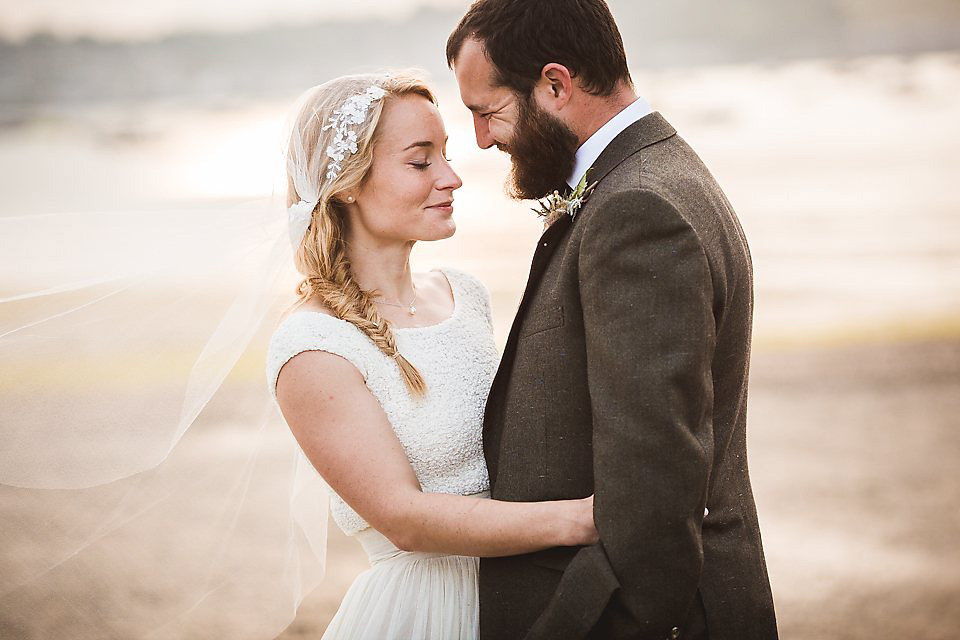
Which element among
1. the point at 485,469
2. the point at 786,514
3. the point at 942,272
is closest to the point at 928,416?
→ the point at 942,272

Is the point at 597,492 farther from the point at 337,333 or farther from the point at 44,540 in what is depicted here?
the point at 44,540

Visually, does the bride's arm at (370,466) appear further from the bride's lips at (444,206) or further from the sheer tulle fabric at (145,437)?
the bride's lips at (444,206)

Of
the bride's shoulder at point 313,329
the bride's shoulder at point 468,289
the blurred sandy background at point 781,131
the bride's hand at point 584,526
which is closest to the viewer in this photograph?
the bride's hand at point 584,526

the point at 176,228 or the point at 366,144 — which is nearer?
the point at 366,144

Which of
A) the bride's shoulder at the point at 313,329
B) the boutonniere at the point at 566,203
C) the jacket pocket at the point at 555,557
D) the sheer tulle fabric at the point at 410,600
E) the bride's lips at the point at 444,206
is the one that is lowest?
the sheer tulle fabric at the point at 410,600

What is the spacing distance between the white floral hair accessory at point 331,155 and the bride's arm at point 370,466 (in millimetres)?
432

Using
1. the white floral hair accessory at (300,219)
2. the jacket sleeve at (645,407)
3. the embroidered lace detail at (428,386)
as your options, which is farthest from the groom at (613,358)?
the white floral hair accessory at (300,219)

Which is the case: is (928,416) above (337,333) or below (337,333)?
below

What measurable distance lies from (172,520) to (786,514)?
434 centimetres

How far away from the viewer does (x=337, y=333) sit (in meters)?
1.98

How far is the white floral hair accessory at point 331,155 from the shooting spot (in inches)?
84.7

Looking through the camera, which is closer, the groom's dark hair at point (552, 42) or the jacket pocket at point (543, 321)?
the jacket pocket at point (543, 321)

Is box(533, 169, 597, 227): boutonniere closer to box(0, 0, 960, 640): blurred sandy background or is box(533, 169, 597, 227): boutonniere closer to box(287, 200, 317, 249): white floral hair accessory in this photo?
box(287, 200, 317, 249): white floral hair accessory

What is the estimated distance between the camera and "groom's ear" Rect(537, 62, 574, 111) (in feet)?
6.12
